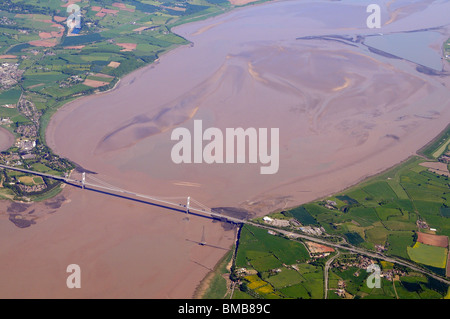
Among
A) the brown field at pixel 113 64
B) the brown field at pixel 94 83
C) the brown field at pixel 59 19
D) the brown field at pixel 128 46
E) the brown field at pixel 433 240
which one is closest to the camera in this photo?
the brown field at pixel 433 240

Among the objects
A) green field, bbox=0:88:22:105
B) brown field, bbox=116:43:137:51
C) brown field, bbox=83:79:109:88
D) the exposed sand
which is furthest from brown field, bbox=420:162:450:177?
brown field, bbox=116:43:137:51

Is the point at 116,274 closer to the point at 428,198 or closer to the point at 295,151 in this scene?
the point at 295,151

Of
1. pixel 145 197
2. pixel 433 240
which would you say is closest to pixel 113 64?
pixel 145 197

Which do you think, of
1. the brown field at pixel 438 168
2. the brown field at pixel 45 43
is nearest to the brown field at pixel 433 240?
the brown field at pixel 438 168

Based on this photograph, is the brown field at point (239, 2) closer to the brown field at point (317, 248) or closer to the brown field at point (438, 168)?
the brown field at point (438, 168)

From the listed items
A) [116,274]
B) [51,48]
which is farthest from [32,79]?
[116,274]

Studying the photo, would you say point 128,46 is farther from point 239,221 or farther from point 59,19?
point 239,221

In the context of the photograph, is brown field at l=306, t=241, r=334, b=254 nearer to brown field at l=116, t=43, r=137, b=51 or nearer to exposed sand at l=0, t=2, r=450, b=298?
exposed sand at l=0, t=2, r=450, b=298
